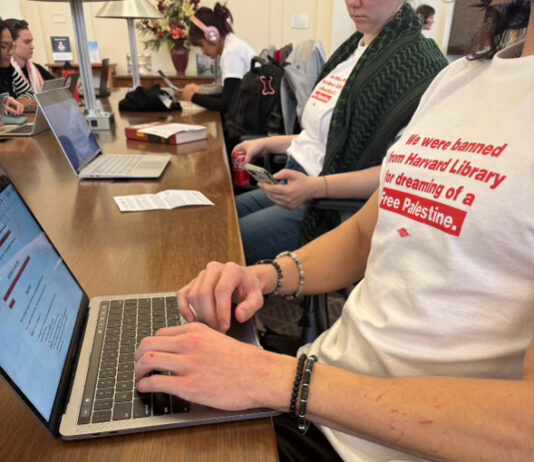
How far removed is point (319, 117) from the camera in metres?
1.36

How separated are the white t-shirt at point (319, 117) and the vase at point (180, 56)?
3.10m

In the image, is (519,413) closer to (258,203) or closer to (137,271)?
(137,271)

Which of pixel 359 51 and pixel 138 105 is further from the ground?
pixel 359 51

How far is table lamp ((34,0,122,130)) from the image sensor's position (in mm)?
1802

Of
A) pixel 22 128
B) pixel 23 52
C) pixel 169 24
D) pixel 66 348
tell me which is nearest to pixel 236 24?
pixel 169 24

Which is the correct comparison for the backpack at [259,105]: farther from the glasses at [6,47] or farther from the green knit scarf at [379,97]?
the glasses at [6,47]

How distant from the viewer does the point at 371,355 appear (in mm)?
592

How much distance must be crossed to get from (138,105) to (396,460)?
2267 mm

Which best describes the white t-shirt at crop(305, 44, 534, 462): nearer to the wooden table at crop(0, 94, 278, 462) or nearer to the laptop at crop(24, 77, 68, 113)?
the wooden table at crop(0, 94, 278, 462)

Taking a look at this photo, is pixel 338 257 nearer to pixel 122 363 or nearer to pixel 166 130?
pixel 122 363

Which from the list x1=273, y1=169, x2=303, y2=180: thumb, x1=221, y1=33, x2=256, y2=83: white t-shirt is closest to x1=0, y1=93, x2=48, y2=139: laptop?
x1=221, y1=33, x2=256, y2=83: white t-shirt

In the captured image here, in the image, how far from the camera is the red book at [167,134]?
1.64m

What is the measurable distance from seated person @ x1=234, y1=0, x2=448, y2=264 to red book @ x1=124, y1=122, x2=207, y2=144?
0.48 m

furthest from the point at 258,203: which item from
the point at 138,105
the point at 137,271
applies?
the point at 138,105
